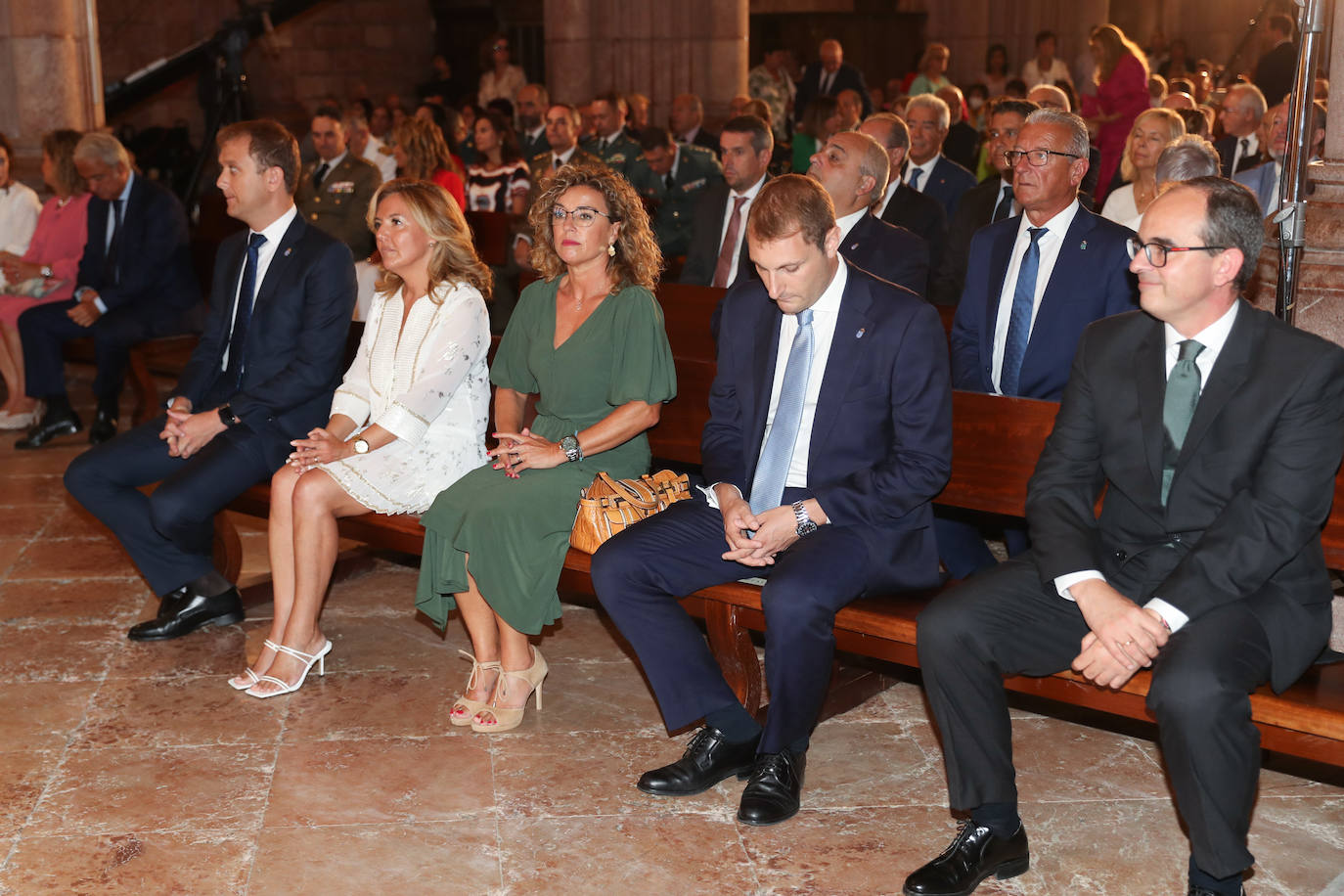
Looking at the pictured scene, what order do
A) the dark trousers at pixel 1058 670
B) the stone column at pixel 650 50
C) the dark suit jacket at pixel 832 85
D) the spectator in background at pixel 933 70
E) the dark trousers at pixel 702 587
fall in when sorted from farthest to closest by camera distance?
the spectator in background at pixel 933 70 < the dark suit jacket at pixel 832 85 < the stone column at pixel 650 50 < the dark trousers at pixel 702 587 < the dark trousers at pixel 1058 670

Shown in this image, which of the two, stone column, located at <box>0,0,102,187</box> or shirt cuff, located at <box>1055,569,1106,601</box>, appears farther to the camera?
stone column, located at <box>0,0,102,187</box>

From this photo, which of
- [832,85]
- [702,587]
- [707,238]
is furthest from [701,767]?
[832,85]

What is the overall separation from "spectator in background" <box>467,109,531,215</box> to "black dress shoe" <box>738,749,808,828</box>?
20.5 feet

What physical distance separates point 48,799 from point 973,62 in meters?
17.2

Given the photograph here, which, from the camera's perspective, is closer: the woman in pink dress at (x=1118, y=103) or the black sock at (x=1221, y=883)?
the black sock at (x=1221, y=883)

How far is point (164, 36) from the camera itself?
17.0 metres

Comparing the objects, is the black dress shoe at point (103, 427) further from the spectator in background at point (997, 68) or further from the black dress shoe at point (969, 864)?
the spectator in background at point (997, 68)

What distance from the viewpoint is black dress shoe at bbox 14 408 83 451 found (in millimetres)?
7645

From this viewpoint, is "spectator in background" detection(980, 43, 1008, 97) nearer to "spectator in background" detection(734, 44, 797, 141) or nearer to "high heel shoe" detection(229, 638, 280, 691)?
"spectator in background" detection(734, 44, 797, 141)

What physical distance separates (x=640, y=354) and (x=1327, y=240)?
1.97m

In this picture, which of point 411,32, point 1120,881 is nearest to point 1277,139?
point 1120,881

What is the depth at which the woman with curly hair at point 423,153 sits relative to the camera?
27.9ft

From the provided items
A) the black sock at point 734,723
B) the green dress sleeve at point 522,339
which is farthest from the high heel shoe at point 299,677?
the black sock at point 734,723

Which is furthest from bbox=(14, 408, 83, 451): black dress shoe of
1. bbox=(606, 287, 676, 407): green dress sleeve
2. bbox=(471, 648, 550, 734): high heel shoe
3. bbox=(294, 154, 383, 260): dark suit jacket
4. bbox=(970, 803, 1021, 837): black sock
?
bbox=(970, 803, 1021, 837): black sock
